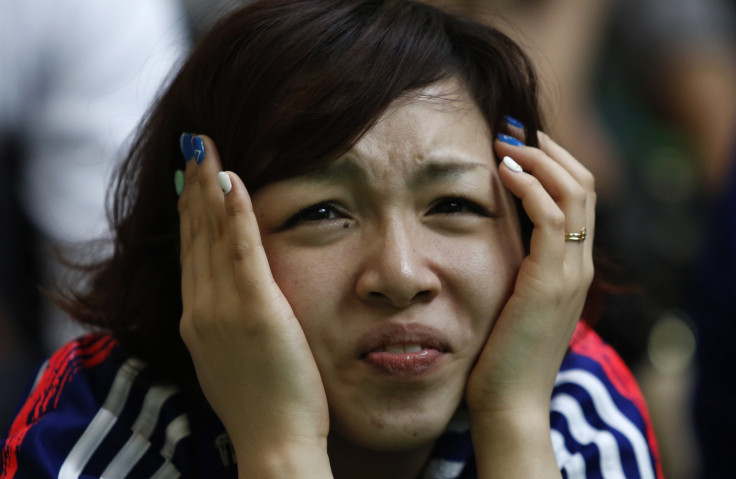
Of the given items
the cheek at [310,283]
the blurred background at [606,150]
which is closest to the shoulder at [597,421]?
the blurred background at [606,150]

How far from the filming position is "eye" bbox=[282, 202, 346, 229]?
183cm

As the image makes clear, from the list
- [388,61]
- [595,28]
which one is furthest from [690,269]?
[388,61]

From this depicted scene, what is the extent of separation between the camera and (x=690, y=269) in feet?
11.6

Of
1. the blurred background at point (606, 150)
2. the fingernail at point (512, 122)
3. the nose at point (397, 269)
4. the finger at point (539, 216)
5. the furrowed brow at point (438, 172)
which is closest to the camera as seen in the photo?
the nose at point (397, 269)

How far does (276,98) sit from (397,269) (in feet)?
1.46

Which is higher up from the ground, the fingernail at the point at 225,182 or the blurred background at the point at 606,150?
the fingernail at the point at 225,182

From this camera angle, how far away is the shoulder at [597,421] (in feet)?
6.98

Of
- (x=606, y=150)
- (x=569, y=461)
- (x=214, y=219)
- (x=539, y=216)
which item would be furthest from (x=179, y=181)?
(x=606, y=150)

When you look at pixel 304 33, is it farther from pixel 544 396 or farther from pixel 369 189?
pixel 544 396

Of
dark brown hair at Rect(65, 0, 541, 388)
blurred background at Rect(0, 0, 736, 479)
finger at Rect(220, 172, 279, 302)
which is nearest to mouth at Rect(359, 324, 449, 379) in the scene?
finger at Rect(220, 172, 279, 302)

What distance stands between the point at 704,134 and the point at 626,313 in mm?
866

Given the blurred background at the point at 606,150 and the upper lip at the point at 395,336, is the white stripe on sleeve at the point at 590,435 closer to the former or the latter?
the blurred background at the point at 606,150

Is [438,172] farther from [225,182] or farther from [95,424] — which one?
[95,424]

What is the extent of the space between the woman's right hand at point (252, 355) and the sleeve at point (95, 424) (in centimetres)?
22
